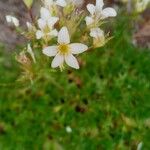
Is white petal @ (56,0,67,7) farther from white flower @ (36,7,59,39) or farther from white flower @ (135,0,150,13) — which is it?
white flower @ (135,0,150,13)

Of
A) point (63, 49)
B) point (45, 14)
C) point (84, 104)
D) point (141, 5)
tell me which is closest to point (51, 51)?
point (63, 49)

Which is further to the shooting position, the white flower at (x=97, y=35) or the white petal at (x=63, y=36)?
the white flower at (x=97, y=35)

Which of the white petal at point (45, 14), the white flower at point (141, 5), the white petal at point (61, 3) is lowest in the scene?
the white petal at point (45, 14)

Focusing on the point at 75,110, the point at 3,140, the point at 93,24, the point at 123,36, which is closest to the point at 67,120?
the point at 75,110

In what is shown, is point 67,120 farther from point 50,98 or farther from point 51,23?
point 51,23

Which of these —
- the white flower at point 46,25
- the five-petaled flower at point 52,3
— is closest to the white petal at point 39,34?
the white flower at point 46,25

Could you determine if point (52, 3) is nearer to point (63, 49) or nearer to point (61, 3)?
point (61, 3)

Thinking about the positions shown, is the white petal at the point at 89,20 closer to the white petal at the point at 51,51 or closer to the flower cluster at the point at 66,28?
the flower cluster at the point at 66,28

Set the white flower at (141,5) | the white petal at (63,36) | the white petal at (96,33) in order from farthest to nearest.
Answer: the white flower at (141,5) → the white petal at (96,33) → the white petal at (63,36)

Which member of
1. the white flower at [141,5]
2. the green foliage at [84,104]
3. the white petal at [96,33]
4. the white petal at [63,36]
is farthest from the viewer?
the green foliage at [84,104]
